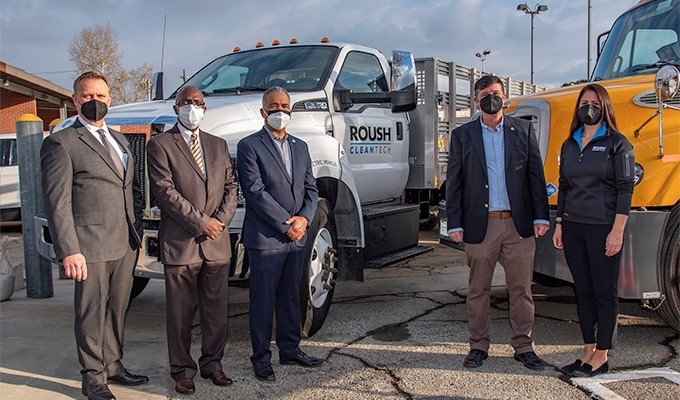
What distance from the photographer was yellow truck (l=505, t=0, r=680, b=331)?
13.9 ft

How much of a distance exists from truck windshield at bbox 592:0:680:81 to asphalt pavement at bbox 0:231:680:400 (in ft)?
7.06

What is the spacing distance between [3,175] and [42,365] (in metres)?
9.19

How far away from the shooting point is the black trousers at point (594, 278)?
4.12 m

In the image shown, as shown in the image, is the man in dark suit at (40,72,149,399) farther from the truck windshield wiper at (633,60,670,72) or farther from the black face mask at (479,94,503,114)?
the truck windshield wiper at (633,60,670,72)

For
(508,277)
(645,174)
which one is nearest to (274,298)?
(508,277)

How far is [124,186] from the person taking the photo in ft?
13.2

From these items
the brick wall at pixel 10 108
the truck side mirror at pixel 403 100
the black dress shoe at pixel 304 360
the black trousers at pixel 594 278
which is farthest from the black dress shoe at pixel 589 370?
the brick wall at pixel 10 108

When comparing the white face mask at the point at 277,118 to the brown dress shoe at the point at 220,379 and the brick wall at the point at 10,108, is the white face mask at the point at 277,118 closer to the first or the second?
the brown dress shoe at the point at 220,379

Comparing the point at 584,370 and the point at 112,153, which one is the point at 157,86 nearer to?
the point at 112,153

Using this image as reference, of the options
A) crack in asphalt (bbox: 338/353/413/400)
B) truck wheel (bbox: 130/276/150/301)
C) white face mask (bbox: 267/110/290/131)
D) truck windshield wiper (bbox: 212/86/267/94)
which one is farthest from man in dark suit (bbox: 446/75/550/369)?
truck wheel (bbox: 130/276/150/301)

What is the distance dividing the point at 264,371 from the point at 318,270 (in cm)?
106

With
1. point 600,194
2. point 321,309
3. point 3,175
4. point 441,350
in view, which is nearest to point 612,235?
point 600,194

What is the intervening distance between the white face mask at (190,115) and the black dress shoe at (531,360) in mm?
2679

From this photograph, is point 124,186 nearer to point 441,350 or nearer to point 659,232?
point 441,350
